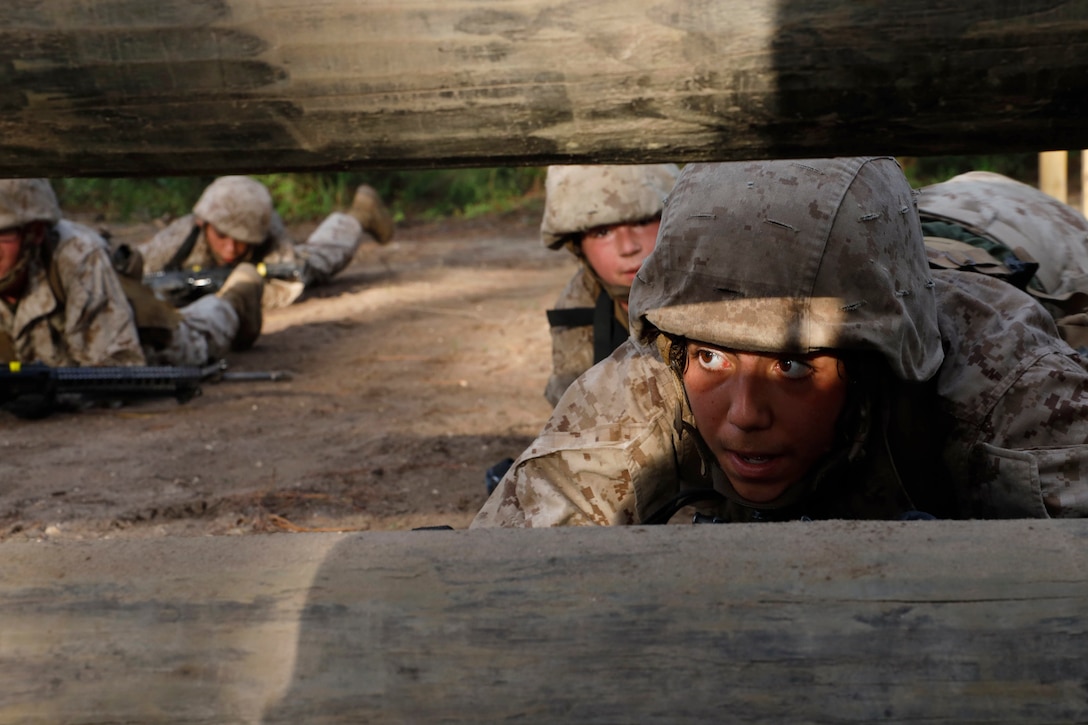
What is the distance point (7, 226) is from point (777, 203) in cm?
533

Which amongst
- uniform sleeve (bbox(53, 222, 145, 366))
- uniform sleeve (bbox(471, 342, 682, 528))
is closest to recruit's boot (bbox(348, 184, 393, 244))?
uniform sleeve (bbox(53, 222, 145, 366))

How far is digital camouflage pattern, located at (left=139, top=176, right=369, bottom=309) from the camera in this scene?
10117mm

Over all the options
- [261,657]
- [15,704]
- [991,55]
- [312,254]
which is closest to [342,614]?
[261,657]

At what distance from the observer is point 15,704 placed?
1362mm

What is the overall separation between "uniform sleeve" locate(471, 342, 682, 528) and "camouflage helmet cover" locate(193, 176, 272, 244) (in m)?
7.92

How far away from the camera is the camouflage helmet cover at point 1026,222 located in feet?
11.0

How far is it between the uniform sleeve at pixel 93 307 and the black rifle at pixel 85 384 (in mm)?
400

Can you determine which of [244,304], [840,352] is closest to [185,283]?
[244,304]

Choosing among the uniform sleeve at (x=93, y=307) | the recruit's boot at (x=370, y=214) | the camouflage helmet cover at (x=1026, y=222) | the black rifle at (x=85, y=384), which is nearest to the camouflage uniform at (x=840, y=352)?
the camouflage helmet cover at (x=1026, y=222)

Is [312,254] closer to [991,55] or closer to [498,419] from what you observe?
[498,419]

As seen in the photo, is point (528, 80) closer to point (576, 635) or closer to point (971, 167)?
point (576, 635)

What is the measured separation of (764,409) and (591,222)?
2.29m

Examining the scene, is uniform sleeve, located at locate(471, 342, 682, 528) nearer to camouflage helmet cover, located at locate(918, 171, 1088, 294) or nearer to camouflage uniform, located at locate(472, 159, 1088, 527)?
camouflage uniform, located at locate(472, 159, 1088, 527)

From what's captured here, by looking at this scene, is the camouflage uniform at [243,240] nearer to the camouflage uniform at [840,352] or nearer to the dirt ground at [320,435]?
the dirt ground at [320,435]
